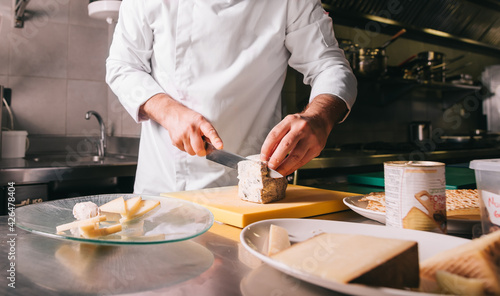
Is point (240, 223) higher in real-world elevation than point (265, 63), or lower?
lower

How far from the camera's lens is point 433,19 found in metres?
3.48

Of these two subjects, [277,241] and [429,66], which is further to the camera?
[429,66]

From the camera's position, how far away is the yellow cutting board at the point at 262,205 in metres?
0.78

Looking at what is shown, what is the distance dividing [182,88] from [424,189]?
88 centimetres

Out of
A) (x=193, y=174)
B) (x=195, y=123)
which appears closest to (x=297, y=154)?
(x=195, y=123)

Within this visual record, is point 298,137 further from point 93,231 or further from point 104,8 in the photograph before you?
point 104,8

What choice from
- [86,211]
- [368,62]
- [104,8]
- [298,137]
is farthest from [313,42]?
[368,62]

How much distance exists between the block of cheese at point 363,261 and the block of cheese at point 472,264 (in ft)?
0.06

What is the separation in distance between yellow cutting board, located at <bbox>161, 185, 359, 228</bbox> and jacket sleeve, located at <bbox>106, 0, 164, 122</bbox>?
1.36ft

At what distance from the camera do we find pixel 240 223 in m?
0.77

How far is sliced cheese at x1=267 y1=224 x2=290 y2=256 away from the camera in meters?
0.50

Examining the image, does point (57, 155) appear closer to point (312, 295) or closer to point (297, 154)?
point (297, 154)

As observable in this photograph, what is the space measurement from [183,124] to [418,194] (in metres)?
0.62

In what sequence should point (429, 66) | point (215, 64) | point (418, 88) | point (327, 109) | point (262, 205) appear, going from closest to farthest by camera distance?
point (262, 205)
point (327, 109)
point (215, 64)
point (429, 66)
point (418, 88)
